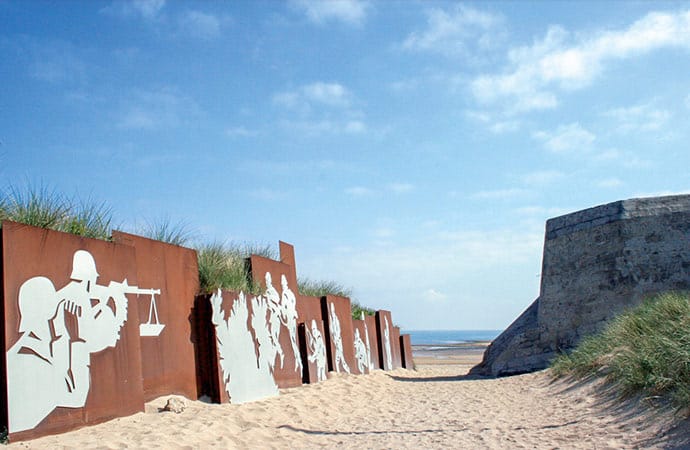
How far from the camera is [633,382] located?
245 inches

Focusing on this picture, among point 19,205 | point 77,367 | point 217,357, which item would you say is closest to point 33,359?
point 77,367

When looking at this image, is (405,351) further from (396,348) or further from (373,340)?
(373,340)

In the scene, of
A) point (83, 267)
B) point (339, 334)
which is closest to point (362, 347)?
point (339, 334)

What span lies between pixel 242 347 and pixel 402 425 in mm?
2763

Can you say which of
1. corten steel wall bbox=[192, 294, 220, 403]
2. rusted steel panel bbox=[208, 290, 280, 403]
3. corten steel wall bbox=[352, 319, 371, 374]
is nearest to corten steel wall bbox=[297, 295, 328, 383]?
rusted steel panel bbox=[208, 290, 280, 403]

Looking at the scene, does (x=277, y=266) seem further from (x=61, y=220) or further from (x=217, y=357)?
(x=61, y=220)

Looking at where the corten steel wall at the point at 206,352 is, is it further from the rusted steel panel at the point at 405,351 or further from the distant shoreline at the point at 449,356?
the distant shoreline at the point at 449,356

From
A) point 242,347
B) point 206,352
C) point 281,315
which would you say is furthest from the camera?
point 281,315

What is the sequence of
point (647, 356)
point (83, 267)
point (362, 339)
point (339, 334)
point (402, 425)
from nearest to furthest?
point (83, 267), point (647, 356), point (402, 425), point (339, 334), point (362, 339)

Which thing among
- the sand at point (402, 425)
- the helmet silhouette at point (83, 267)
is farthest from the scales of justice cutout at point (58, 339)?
the sand at point (402, 425)

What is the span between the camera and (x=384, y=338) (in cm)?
2097

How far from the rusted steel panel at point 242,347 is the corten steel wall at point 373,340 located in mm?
9134

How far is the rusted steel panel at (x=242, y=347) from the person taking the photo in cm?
823

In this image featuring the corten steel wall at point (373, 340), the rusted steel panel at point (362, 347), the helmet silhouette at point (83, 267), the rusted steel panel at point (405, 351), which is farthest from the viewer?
the rusted steel panel at point (405, 351)
